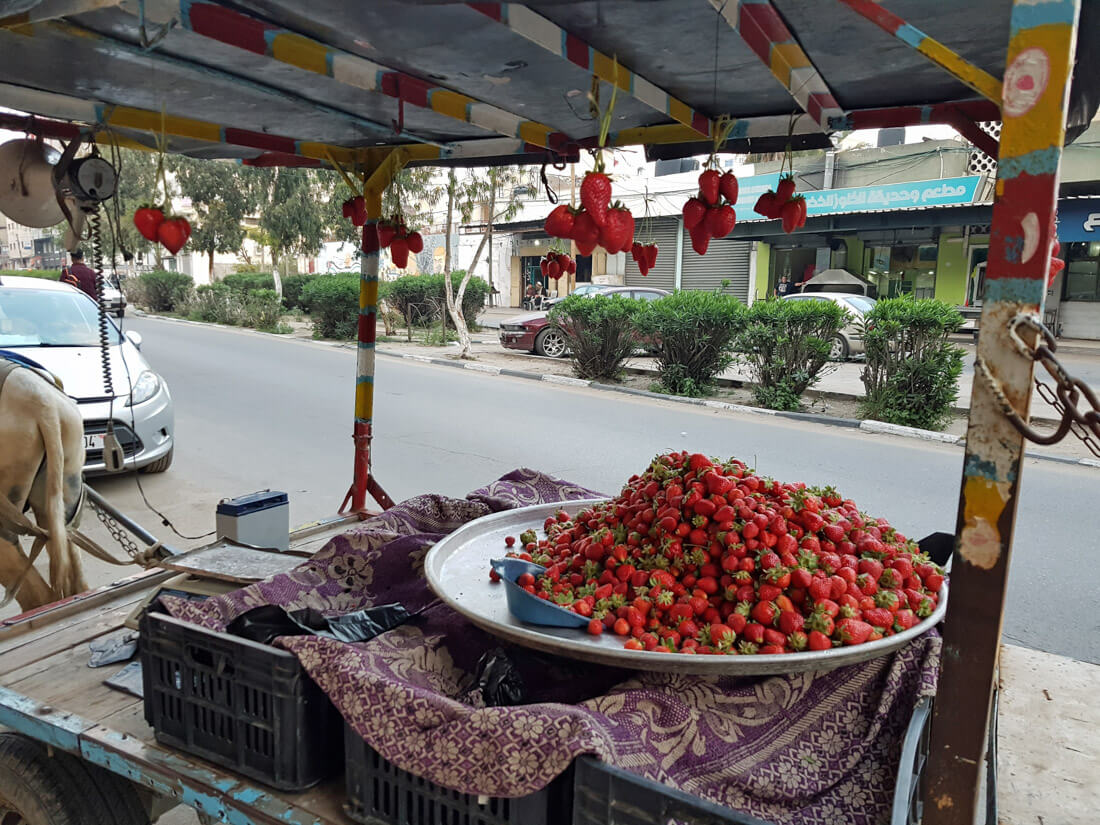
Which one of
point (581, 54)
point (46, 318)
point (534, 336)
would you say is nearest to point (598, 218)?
point (581, 54)

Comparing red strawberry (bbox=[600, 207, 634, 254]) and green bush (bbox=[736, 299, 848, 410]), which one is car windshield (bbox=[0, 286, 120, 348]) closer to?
red strawberry (bbox=[600, 207, 634, 254])

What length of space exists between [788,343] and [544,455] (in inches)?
190

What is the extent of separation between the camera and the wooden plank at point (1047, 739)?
2193 millimetres

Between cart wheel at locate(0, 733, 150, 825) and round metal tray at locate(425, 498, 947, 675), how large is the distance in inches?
44.5

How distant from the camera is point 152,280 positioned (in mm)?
30797

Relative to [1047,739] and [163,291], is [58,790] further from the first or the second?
[163,291]

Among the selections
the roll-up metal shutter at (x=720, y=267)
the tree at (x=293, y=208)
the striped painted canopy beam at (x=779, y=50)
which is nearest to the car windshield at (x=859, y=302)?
the roll-up metal shutter at (x=720, y=267)

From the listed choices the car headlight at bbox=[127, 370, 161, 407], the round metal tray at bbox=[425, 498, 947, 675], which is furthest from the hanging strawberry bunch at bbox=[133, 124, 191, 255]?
the car headlight at bbox=[127, 370, 161, 407]

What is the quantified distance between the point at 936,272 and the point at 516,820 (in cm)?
2479

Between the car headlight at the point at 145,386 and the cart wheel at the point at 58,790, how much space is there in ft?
16.1

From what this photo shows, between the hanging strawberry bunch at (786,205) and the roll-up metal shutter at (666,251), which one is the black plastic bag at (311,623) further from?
the roll-up metal shutter at (666,251)

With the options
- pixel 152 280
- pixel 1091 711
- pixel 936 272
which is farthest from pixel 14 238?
pixel 1091 711

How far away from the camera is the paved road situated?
19.2ft

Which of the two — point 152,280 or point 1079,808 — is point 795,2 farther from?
point 152,280
